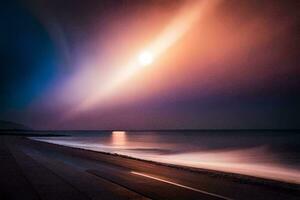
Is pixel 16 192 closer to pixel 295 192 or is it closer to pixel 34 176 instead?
pixel 34 176

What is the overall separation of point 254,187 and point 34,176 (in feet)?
42.8

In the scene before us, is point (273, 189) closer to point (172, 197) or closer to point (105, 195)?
point (172, 197)

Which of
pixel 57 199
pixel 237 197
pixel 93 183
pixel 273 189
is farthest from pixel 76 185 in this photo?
pixel 273 189

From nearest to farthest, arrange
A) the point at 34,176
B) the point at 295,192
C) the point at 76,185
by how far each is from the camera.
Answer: the point at 295,192
the point at 76,185
the point at 34,176

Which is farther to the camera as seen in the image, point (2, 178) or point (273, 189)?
point (2, 178)

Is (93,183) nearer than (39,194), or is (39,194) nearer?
(39,194)

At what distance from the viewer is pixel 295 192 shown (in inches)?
772

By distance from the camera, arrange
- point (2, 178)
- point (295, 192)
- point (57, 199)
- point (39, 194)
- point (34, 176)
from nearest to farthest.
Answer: point (57, 199)
point (39, 194)
point (295, 192)
point (2, 178)
point (34, 176)

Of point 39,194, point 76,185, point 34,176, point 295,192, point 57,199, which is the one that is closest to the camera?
point 57,199

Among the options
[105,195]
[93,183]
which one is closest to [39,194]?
[105,195]

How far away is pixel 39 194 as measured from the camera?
1762cm

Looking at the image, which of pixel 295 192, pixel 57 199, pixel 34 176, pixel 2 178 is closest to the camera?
pixel 57 199

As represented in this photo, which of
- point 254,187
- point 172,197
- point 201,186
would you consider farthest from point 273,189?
point 172,197

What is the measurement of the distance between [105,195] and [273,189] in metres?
8.70
